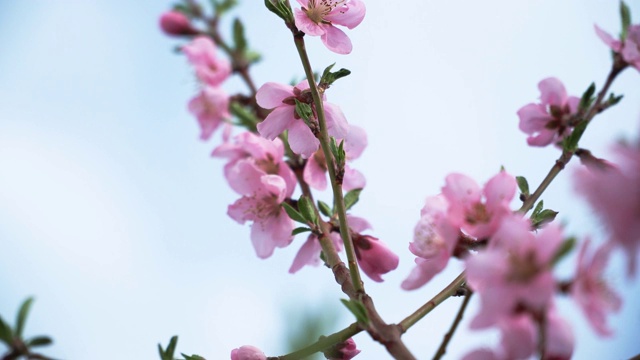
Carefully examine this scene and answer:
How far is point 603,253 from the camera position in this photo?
2.87 ft

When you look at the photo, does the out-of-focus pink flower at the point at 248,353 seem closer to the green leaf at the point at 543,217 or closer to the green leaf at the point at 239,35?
the green leaf at the point at 543,217

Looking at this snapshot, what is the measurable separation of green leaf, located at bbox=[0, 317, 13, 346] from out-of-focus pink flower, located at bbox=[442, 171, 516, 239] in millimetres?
914

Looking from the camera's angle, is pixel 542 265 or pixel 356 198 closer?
pixel 542 265

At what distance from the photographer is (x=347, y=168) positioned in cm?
195

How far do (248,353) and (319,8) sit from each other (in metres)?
0.91

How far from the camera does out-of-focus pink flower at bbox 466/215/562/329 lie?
88 cm

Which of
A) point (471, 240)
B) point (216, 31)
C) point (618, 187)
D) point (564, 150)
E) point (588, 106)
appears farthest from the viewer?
point (216, 31)

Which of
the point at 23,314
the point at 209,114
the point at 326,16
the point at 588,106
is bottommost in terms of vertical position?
the point at 23,314

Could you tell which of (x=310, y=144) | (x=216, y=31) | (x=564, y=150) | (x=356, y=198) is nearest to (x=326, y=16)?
(x=310, y=144)

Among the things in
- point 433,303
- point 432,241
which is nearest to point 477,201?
point 432,241

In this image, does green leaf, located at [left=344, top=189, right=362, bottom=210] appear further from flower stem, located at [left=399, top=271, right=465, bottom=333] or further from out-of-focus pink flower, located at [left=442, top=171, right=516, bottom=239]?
out-of-focus pink flower, located at [left=442, top=171, right=516, bottom=239]

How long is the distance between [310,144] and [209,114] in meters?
1.58

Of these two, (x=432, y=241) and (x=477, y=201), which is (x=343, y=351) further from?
(x=477, y=201)

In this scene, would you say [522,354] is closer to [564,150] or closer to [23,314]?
[564,150]
